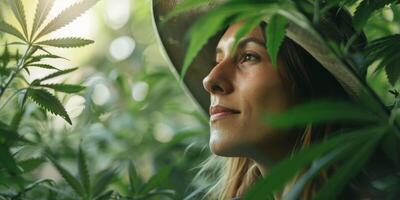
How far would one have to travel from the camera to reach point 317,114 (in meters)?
0.64

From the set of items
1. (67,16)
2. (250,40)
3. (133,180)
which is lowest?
(133,180)

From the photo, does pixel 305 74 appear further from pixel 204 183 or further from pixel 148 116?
pixel 148 116

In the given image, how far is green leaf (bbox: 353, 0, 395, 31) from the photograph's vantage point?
3.06ft

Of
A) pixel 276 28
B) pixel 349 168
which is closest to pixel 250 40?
pixel 276 28

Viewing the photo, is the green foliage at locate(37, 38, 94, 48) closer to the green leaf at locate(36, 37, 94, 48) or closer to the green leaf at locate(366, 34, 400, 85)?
the green leaf at locate(36, 37, 94, 48)

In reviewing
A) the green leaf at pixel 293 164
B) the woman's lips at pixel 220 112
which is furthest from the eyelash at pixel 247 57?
the green leaf at pixel 293 164

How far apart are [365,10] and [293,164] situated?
36cm

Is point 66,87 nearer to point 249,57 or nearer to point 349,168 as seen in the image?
point 249,57

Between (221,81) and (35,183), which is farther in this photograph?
(221,81)

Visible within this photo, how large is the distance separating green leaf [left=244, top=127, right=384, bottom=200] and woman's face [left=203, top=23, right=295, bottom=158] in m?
0.54

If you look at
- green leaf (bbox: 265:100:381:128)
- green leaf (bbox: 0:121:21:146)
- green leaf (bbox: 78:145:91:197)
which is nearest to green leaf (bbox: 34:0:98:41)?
green leaf (bbox: 0:121:21:146)

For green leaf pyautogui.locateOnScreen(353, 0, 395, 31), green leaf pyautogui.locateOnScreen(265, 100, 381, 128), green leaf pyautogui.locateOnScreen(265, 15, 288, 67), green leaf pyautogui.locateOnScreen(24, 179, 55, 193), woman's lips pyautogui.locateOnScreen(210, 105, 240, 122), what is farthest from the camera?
woman's lips pyautogui.locateOnScreen(210, 105, 240, 122)

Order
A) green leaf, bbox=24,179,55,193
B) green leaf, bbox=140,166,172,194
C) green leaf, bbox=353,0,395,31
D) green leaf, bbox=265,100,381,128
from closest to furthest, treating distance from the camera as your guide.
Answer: green leaf, bbox=265,100,381,128, green leaf, bbox=353,0,395,31, green leaf, bbox=24,179,55,193, green leaf, bbox=140,166,172,194

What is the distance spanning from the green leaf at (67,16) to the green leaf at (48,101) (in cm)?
8
